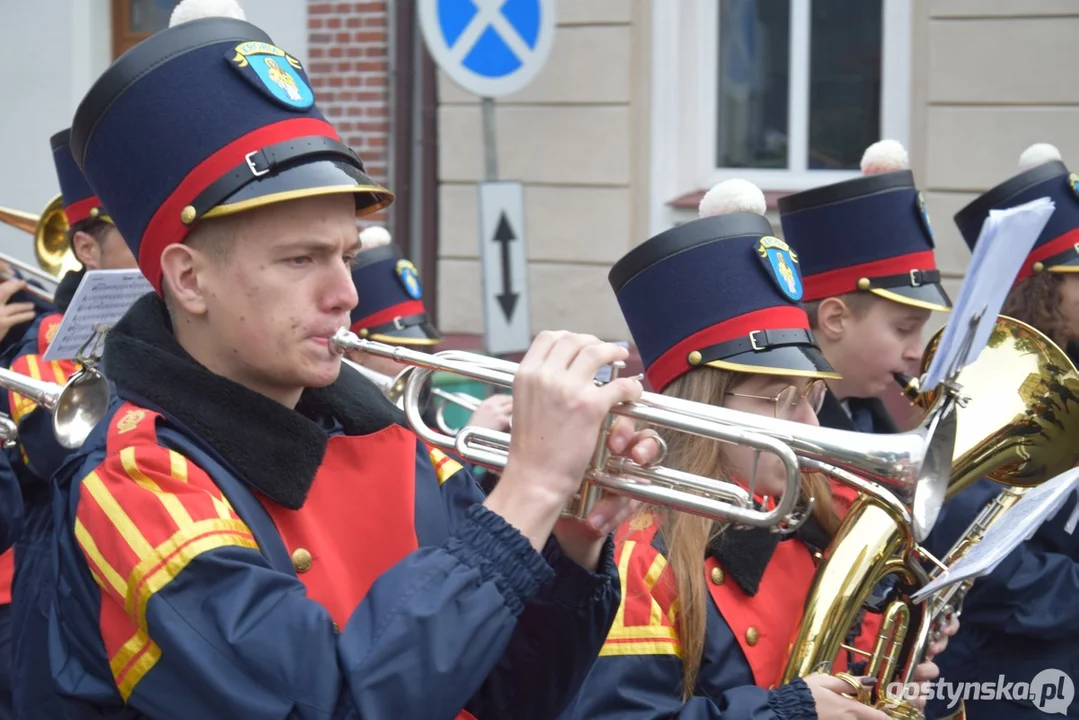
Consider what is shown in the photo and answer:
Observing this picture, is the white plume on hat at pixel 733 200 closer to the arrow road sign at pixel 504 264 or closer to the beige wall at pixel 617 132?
the arrow road sign at pixel 504 264

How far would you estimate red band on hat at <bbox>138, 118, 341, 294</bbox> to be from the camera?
204cm

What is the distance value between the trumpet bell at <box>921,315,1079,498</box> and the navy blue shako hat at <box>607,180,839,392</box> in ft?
1.47

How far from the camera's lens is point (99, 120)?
2135mm

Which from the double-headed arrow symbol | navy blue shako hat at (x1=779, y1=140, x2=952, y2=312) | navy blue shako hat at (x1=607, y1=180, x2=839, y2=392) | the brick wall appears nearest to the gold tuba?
navy blue shako hat at (x1=607, y1=180, x2=839, y2=392)

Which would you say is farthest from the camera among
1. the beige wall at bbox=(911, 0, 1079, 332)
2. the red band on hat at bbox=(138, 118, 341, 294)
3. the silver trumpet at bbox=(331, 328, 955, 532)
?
the beige wall at bbox=(911, 0, 1079, 332)

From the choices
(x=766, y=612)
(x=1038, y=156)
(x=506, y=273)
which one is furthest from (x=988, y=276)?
(x=506, y=273)

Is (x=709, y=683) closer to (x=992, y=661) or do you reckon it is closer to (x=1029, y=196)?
(x=992, y=661)

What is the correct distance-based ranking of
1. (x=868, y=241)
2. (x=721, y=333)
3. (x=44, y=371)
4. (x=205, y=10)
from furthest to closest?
(x=44, y=371) → (x=868, y=241) → (x=721, y=333) → (x=205, y=10)

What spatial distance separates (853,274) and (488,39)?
2.20 meters

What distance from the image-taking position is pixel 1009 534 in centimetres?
239

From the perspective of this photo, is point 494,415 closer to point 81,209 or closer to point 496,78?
point 81,209

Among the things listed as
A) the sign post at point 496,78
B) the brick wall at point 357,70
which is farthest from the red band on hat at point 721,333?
the brick wall at point 357,70

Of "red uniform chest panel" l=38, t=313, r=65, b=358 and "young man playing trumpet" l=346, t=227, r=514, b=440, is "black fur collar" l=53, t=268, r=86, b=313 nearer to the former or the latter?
"red uniform chest panel" l=38, t=313, r=65, b=358

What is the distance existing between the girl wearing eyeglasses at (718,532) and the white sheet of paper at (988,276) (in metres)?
0.47
